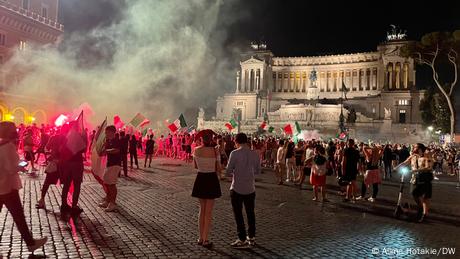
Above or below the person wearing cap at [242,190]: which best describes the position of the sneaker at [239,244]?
below

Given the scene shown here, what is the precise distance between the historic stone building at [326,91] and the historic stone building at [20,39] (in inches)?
1463

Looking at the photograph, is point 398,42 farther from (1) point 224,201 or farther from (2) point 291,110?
(1) point 224,201

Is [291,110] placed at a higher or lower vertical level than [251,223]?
higher

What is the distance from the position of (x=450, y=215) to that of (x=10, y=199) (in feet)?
35.1

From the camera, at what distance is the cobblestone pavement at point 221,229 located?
21.0ft

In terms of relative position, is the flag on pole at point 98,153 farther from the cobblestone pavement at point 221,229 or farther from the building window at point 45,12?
the building window at point 45,12

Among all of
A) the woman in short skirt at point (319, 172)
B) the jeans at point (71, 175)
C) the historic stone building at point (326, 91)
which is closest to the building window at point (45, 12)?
the historic stone building at point (326, 91)

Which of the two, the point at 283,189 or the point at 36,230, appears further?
the point at 283,189

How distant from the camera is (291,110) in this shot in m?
78.6

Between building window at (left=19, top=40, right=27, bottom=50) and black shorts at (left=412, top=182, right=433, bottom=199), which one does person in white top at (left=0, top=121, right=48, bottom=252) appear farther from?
building window at (left=19, top=40, right=27, bottom=50)

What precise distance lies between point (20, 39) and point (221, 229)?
137ft

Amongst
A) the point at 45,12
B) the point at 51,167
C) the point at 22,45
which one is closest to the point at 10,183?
the point at 51,167

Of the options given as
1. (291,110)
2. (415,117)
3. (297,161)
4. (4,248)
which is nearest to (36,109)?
(297,161)

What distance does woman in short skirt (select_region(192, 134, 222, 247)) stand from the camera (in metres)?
6.54
